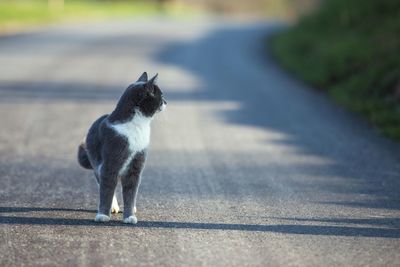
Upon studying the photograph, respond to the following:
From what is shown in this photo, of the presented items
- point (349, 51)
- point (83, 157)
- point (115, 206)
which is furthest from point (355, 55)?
point (115, 206)

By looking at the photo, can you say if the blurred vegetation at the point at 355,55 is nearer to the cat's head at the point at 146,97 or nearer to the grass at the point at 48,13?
the cat's head at the point at 146,97

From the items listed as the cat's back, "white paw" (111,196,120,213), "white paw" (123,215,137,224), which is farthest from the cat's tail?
"white paw" (123,215,137,224)

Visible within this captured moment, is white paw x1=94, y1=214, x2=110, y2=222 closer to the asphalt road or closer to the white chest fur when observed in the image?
the asphalt road

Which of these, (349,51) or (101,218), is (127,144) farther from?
(349,51)

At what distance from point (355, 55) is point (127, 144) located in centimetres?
1190

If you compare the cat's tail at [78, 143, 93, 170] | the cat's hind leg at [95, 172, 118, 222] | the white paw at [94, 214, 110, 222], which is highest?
the cat's tail at [78, 143, 93, 170]

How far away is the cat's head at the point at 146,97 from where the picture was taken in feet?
22.1

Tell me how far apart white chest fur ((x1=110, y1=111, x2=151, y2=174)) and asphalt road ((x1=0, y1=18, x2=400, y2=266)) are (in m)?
0.64

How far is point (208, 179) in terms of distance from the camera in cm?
865

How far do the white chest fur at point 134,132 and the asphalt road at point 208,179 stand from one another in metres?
0.64

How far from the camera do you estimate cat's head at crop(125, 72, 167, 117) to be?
672 centimetres

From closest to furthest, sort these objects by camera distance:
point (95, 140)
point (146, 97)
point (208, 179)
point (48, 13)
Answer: point (146, 97), point (95, 140), point (208, 179), point (48, 13)

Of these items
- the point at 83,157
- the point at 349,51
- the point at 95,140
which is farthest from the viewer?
the point at 349,51

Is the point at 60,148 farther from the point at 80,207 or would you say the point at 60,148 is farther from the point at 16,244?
the point at 16,244
